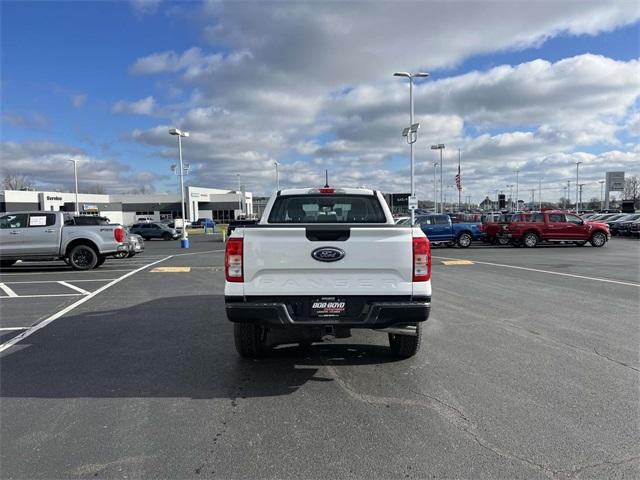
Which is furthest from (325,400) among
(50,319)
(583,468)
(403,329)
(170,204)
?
(170,204)

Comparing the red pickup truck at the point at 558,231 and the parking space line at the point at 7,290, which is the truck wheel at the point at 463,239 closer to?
the red pickup truck at the point at 558,231

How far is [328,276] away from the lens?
4.08 m

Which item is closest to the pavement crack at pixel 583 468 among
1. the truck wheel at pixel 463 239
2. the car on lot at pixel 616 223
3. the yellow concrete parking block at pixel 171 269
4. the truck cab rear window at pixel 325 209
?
the truck cab rear window at pixel 325 209

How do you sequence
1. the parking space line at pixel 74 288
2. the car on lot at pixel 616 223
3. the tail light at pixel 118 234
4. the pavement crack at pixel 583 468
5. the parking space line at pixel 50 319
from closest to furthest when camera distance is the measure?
the pavement crack at pixel 583 468 → the parking space line at pixel 50 319 → the parking space line at pixel 74 288 → the tail light at pixel 118 234 → the car on lot at pixel 616 223

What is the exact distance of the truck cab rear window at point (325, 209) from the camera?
19.3ft

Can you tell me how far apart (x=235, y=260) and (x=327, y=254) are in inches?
33.3

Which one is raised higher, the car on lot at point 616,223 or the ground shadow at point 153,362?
the car on lot at point 616,223

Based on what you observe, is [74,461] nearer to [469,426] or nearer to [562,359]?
[469,426]

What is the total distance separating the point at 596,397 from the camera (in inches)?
155

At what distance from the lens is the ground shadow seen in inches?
165

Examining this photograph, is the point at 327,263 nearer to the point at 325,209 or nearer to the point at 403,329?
the point at 403,329

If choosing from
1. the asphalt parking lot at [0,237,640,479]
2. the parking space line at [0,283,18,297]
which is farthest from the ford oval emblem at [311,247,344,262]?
the parking space line at [0,283,18,297]

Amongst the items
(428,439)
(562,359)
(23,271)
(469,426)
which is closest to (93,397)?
(428,439)

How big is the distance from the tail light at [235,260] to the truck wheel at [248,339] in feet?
2.86
